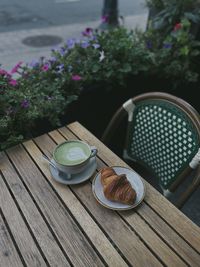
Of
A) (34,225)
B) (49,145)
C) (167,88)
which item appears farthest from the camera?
(167,88)

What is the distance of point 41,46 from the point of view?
5762 millimetres

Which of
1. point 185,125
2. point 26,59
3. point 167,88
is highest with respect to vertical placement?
point 185,125

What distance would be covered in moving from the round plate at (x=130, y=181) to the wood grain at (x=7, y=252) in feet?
1.21

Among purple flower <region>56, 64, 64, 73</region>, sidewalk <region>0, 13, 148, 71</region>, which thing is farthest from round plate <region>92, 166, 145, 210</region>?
sidewalk <region>0, 13, 148, 71</region>

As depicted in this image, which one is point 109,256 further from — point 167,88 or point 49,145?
point 167,88

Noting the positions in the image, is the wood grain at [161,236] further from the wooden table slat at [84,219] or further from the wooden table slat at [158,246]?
the wooden table slat at [84,219]

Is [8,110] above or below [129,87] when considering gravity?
above

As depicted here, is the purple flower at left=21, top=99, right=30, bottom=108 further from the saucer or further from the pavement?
the pavement

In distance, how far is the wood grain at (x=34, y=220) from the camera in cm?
96

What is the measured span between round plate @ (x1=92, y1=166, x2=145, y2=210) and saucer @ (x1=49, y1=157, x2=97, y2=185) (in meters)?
0.04

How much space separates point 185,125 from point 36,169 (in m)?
0.82

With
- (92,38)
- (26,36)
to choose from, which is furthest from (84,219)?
(26,36)

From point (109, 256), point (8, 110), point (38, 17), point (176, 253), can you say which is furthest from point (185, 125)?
point (38, 17)

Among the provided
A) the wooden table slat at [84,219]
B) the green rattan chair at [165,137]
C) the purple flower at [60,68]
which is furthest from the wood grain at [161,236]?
the purple flower at [60,68]
